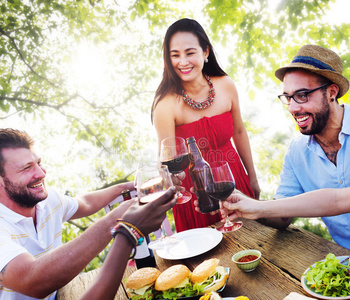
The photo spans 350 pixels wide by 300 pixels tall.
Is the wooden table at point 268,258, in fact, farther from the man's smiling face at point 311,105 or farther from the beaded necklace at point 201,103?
the beaded necklace at point 201,103

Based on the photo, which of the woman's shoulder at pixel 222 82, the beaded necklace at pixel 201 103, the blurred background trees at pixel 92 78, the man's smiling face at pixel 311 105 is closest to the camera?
the man's smiling face at pixel 311 105

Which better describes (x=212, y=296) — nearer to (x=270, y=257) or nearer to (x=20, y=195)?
(x=270, y=257)

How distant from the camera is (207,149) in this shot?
2.77 metres

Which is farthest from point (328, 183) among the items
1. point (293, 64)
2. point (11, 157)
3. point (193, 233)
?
point (11, 157)

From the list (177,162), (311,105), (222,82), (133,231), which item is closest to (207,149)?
(222,82)

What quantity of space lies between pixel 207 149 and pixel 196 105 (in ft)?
1.39

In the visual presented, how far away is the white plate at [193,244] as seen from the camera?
5.62 ft

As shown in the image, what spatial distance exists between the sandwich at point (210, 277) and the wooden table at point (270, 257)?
0.07m

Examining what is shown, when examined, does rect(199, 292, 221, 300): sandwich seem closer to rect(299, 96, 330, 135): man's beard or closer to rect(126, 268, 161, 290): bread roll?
rect(126, 268, 161, 290): bread roll

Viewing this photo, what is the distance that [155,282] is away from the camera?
140cm

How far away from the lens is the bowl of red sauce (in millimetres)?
1394

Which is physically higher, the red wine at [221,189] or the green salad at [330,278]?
the red wine at [221,189]

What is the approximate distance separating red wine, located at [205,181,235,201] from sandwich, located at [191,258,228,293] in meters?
0.40

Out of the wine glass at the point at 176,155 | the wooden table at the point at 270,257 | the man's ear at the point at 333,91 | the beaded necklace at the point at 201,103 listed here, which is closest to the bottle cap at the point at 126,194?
the wine glass at the point at 176,155
